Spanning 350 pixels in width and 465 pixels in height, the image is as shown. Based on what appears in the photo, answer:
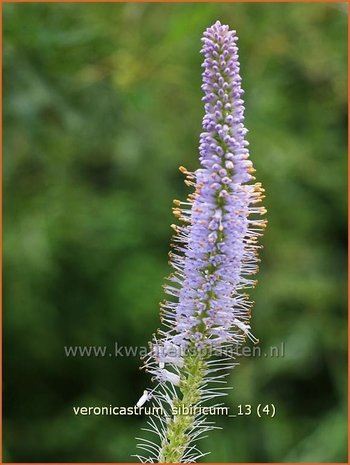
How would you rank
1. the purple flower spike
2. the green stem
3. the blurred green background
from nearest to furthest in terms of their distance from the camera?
the purple flower spike → the green stem → the blurred green background

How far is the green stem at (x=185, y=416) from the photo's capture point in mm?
3092

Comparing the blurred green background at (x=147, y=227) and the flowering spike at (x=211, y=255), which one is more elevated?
the blurred green background at (x=147, y=227)

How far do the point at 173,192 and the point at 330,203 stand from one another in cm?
188

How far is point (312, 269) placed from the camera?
7512 millimetres

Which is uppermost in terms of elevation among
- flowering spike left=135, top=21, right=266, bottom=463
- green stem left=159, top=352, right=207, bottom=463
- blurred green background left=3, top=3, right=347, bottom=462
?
blurred green background left=3, top=3, right=347, bottom=462

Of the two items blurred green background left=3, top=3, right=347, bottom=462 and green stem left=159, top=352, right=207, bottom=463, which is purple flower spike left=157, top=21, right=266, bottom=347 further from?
blurred green background left=3, top=3, right=347, bottom=462

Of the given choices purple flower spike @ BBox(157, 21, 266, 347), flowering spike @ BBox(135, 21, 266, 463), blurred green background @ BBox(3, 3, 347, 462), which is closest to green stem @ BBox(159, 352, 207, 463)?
flowering spike @ BBox(135, 21, 266, 463)

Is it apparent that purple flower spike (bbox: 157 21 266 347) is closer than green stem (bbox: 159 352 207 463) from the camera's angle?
Yes

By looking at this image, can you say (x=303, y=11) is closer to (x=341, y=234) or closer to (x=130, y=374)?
(x=341, y=234)

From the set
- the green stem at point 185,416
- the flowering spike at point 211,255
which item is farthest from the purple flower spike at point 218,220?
the green stem at point 185,416

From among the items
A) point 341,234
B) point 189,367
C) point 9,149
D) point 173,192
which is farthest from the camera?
point 341,234

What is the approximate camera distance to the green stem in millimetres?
3092

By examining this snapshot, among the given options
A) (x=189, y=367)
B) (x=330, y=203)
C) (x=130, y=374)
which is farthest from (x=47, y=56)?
(x=330, y=203)

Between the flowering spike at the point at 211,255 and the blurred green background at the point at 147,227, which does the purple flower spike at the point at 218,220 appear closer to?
the flowering spike at the point at 211,255
